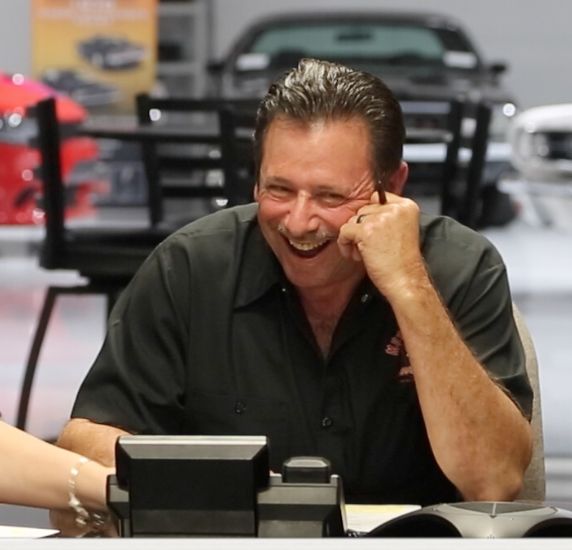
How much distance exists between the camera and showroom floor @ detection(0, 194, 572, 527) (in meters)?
4.82

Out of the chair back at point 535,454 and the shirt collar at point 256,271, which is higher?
the shirt collar at point 256,271

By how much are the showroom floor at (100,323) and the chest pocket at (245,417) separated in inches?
63.3

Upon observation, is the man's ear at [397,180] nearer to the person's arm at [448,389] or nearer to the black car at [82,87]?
the person's arm at [448,389]

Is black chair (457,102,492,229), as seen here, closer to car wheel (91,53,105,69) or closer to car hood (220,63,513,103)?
car hood (220,63,513,103)

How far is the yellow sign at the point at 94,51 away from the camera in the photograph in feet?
34.7

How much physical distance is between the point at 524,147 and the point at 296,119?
423cm

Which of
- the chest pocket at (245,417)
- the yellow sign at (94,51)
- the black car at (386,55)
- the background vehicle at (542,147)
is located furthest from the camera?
the yellow sign at (94,51)

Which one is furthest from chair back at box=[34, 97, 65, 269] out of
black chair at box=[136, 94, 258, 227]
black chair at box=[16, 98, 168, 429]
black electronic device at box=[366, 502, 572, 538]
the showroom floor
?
black electronic device at box=[366, 502, 572, 538]

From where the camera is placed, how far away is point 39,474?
1644mm

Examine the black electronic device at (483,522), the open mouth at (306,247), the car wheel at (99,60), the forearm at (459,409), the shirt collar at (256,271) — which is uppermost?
the open mouth at (306,247)

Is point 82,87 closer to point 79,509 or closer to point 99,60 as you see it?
point 99,60

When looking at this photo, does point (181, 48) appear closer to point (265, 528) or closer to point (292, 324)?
point (292, 324)

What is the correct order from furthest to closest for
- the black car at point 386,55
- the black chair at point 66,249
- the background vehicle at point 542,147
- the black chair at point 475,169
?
1. the black car at point 386,55
2. the background vehicle at point 542,147
3. the black chair at point 475,169
4. the black chair at point 66,249
